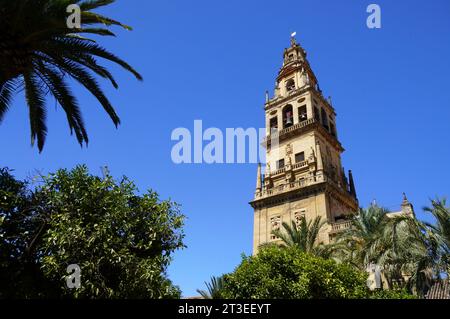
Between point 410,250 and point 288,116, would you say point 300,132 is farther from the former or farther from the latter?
point 410,250

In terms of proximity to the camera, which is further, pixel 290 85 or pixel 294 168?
pixel 290 85

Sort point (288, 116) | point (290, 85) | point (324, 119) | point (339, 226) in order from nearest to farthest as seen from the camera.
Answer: point (339, 226), point (288, 116), point (324, 119), point (290, 85)

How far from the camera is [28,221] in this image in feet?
39.9

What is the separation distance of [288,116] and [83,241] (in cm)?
3442

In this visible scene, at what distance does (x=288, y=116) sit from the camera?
43.3 metres

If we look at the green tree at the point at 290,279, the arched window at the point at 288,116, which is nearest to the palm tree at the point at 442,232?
the green tree at the point at 290,279

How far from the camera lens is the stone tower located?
113 feet

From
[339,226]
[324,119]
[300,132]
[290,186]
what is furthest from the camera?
[324,119]

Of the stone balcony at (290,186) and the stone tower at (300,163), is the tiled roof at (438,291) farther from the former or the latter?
the stone balcony at (290,186)

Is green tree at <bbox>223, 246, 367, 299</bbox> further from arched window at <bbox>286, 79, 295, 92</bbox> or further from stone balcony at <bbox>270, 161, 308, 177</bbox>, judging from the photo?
arched window at <bbox>286, 79, 295, 92</bbox>

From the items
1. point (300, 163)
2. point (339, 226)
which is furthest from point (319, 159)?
point (339, 226)

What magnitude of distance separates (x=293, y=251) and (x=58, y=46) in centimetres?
1416
